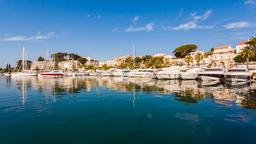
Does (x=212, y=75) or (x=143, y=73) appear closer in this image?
(x=212, y=75)

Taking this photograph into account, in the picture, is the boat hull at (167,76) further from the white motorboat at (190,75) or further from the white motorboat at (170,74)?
the white motorboat at (190,75)

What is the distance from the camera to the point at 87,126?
53.3 ft

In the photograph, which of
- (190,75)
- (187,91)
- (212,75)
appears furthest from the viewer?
(190,75)

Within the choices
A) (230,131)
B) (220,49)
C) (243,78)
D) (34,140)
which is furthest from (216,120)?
(220,49)

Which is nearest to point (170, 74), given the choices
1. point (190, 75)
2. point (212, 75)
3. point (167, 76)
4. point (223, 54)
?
point (167, 76)

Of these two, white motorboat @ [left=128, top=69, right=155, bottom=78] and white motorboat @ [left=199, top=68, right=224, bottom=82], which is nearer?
white motorboat @ [left=199, top=68, right=224, bottom=82]

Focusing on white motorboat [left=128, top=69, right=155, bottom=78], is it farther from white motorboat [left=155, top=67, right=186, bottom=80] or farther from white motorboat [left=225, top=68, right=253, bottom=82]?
white motorboat [left=225, top=68, right=253, bottom=82]

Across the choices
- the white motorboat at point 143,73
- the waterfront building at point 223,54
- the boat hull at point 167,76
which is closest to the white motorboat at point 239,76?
the boat hull at point 167,76

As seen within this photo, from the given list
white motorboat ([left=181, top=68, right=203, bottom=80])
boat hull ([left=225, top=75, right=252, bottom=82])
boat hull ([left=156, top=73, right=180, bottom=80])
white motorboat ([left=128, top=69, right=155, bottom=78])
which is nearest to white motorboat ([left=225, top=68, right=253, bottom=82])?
boat hull ([left=225, top=75, right=252, bottom=82])

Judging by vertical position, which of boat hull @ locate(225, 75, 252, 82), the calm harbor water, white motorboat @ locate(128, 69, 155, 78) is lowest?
the calm harbor water

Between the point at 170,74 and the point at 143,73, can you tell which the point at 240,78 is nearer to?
the point at 170,74

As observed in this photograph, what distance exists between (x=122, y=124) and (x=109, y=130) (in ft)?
5.78

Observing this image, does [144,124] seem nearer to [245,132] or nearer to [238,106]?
[245,132]

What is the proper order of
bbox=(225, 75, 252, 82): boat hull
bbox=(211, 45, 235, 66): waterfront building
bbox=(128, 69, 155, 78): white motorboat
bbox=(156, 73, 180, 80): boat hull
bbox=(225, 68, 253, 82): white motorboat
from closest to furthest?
1. bbox=(225, 75, 252, 82): boat hull
2. bbox=(225, 68, 253, 82): white motorboat
3. bbox=(156, 73, 180, 80): boat hull
4. bbox=(128, 69, 155, 78): white motorboat
5. bbox=(211, 45, 235, 66): waterfront building
